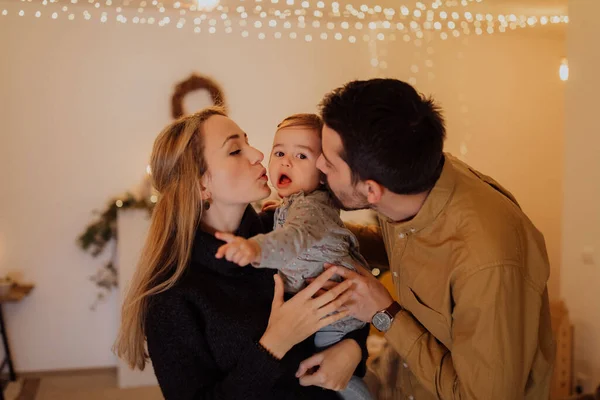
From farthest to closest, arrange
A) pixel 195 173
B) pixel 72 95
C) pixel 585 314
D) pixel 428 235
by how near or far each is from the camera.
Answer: pixel 72 95
pixel 585 314
pixel 195 173
pixel 428 235

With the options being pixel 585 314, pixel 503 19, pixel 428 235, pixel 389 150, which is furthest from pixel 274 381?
pixel 503 19

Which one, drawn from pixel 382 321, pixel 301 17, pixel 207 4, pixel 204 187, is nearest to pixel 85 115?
pixel 207 4

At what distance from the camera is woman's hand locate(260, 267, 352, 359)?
53.6 inches

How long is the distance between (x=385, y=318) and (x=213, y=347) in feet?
1.38

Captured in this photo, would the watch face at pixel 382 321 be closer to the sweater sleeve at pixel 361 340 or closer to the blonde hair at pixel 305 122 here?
the sweater sleeve at pixel 361 340

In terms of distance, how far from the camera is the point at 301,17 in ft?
13.9

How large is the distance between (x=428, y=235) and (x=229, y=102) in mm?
3115

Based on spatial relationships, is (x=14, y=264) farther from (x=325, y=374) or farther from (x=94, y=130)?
(x=325, y=374)

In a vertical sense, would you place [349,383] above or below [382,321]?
below

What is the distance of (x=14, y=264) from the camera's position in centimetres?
403

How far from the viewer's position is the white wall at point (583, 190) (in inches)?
106

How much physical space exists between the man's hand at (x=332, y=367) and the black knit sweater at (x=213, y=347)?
0.03 meters

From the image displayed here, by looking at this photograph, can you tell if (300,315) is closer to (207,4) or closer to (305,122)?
(305,122)

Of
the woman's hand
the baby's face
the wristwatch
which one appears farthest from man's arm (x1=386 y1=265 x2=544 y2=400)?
the baby's face
